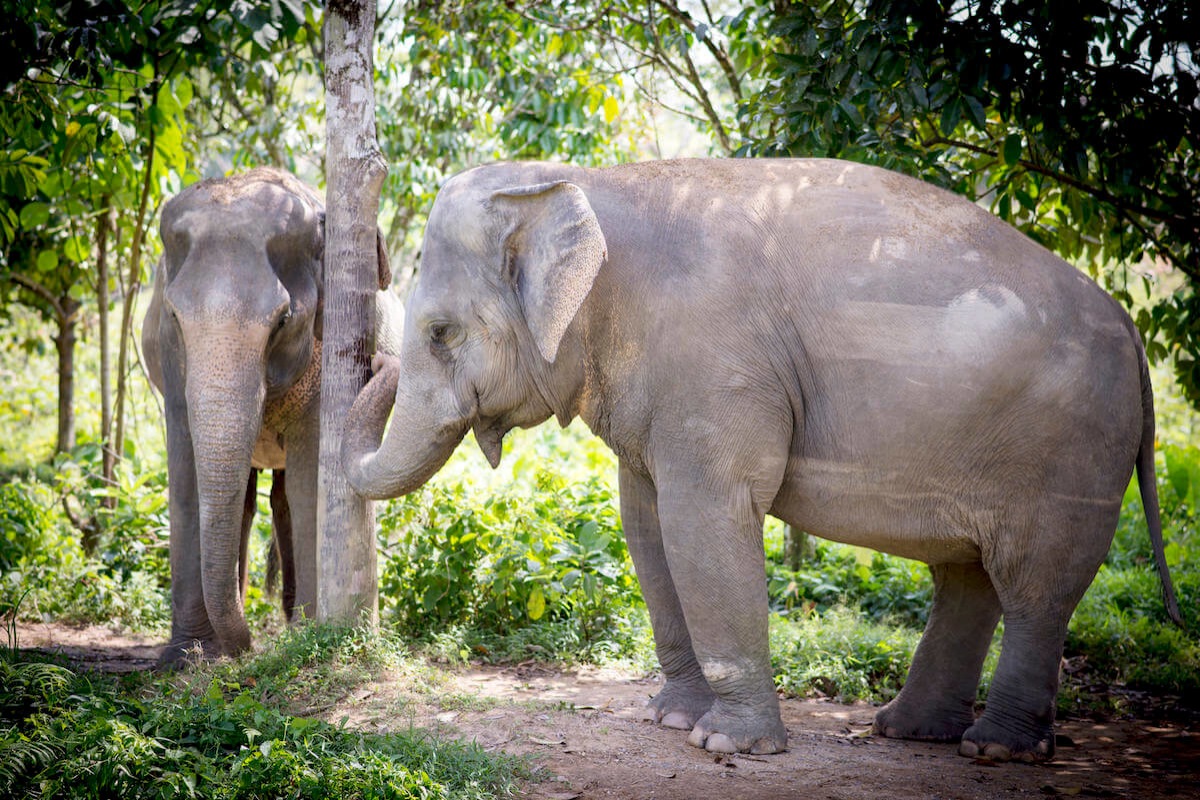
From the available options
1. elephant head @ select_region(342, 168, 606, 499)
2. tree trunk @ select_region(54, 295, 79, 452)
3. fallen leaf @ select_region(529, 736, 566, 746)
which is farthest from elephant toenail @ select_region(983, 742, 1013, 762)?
tree trunk @ select_region(54, 295, 79, 452)

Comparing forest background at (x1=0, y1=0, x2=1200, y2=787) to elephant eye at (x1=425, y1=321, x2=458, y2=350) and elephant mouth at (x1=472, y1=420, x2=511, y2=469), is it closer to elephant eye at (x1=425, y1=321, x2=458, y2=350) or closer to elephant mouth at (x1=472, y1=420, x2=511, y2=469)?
elephant mouth at (x1=472, y1=420, x2=511, y2=469)

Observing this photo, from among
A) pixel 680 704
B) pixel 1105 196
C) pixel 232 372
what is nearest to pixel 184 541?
pixel 232 372

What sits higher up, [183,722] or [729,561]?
[729,561]

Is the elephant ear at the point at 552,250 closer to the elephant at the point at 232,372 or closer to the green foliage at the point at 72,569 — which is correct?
the elephant at the point at 232,372

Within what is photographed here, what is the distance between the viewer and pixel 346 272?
5016 mm

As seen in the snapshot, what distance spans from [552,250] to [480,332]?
1.58ft

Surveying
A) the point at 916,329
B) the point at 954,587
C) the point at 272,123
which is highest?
the point at 272,123

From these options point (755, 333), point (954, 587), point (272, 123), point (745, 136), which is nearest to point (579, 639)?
point (954, 587)

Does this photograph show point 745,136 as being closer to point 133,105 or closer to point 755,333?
point 755,333

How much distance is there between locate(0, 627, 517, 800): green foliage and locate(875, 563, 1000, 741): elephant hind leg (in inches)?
70.6

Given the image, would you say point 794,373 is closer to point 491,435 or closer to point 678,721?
point 491,435

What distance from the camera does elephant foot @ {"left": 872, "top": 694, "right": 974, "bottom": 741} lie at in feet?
15.7

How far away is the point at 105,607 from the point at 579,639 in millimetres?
2663

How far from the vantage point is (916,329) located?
4133 millimetres
